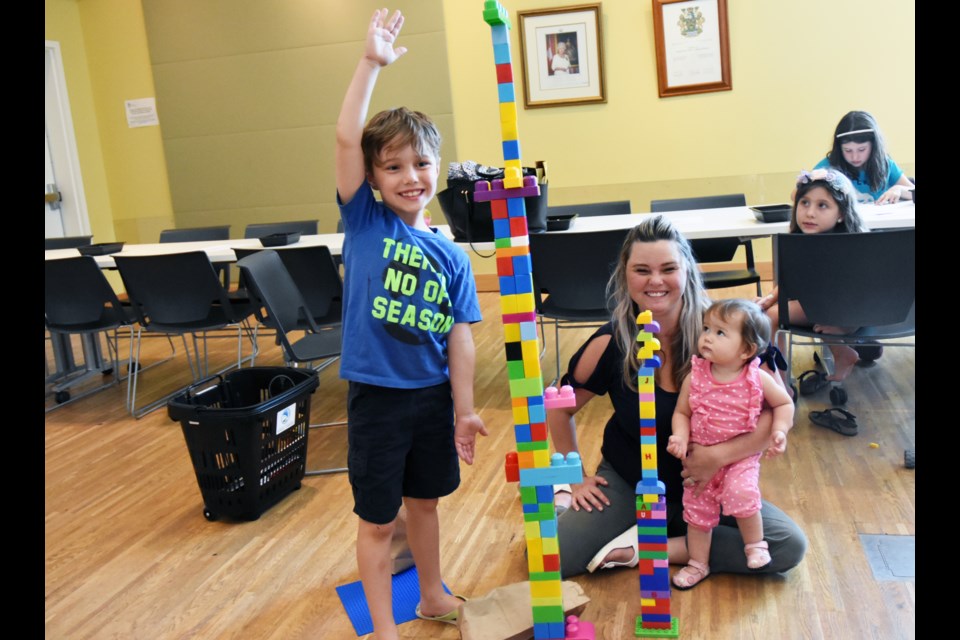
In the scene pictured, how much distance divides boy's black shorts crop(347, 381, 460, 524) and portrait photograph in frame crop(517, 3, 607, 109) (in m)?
4.58

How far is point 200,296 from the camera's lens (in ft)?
11.9

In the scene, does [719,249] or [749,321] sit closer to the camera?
[749,321]

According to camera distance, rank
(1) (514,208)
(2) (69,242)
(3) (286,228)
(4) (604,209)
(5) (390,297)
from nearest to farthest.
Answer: (1) (514,208)
(5) (390,297)
(4) (604,209)
(3) (286,228)
(2) (69,242)

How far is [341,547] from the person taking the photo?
235cm

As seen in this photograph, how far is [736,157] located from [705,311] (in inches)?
164

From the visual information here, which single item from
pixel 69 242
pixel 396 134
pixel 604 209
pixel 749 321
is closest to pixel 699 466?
pixel 749 321

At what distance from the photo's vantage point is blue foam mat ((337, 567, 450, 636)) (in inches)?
76.7

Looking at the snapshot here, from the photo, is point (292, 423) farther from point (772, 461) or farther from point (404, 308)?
point (772, 461)

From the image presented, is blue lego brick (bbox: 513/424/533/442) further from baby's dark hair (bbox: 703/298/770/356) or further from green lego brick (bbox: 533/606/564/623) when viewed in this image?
baby's dark hair (bbox: 703/298/770/356)

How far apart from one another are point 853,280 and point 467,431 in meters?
1.62

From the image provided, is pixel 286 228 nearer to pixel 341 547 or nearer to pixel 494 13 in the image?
pixel 341 547

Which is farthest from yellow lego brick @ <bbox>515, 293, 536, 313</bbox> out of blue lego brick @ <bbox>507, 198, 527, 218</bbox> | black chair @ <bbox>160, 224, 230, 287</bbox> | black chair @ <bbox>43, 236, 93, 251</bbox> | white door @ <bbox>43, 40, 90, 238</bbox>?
A: white door @ <bbox>43, 40, 90, 238</bbox>

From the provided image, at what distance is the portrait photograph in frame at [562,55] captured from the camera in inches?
226
